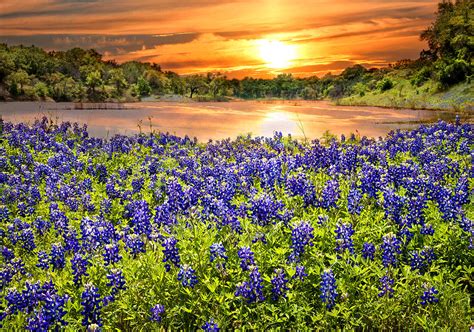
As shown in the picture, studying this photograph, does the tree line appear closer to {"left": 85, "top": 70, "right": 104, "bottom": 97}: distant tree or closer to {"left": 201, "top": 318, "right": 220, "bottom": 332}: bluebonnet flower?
{"left": 85, "top": 70, "right": 104, "bottom": 97}: distant tree

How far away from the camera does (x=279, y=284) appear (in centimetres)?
520

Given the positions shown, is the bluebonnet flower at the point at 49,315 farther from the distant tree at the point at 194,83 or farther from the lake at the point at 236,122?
the distant tree at the point at 194,83

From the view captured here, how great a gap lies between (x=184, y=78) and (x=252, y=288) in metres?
108

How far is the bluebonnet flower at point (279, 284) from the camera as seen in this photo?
5191 millimetres

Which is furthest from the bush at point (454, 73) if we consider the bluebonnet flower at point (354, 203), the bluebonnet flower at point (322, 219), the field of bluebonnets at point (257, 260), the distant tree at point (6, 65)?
the distant tree at point (6, 65)

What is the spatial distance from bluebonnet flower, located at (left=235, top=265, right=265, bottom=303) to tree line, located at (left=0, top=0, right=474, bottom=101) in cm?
4231

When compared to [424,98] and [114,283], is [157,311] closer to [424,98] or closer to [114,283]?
[114,283]

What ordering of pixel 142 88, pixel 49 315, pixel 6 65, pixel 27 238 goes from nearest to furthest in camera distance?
1. pixel 49 315
2. pixel 27 238
3. pixel 6 65
4. pixel 142 88

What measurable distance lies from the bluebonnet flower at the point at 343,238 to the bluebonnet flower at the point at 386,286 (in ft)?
1.91

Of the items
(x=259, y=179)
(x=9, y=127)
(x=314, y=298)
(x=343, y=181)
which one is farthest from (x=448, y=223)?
(x=9, y=127)

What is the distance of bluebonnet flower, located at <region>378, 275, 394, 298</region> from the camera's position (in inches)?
207

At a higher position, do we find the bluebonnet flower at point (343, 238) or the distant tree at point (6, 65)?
the distant tree at point (6, 65)

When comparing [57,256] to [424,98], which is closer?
[57,256]

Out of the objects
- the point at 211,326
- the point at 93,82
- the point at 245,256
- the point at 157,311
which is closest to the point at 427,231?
the point at 245,256
